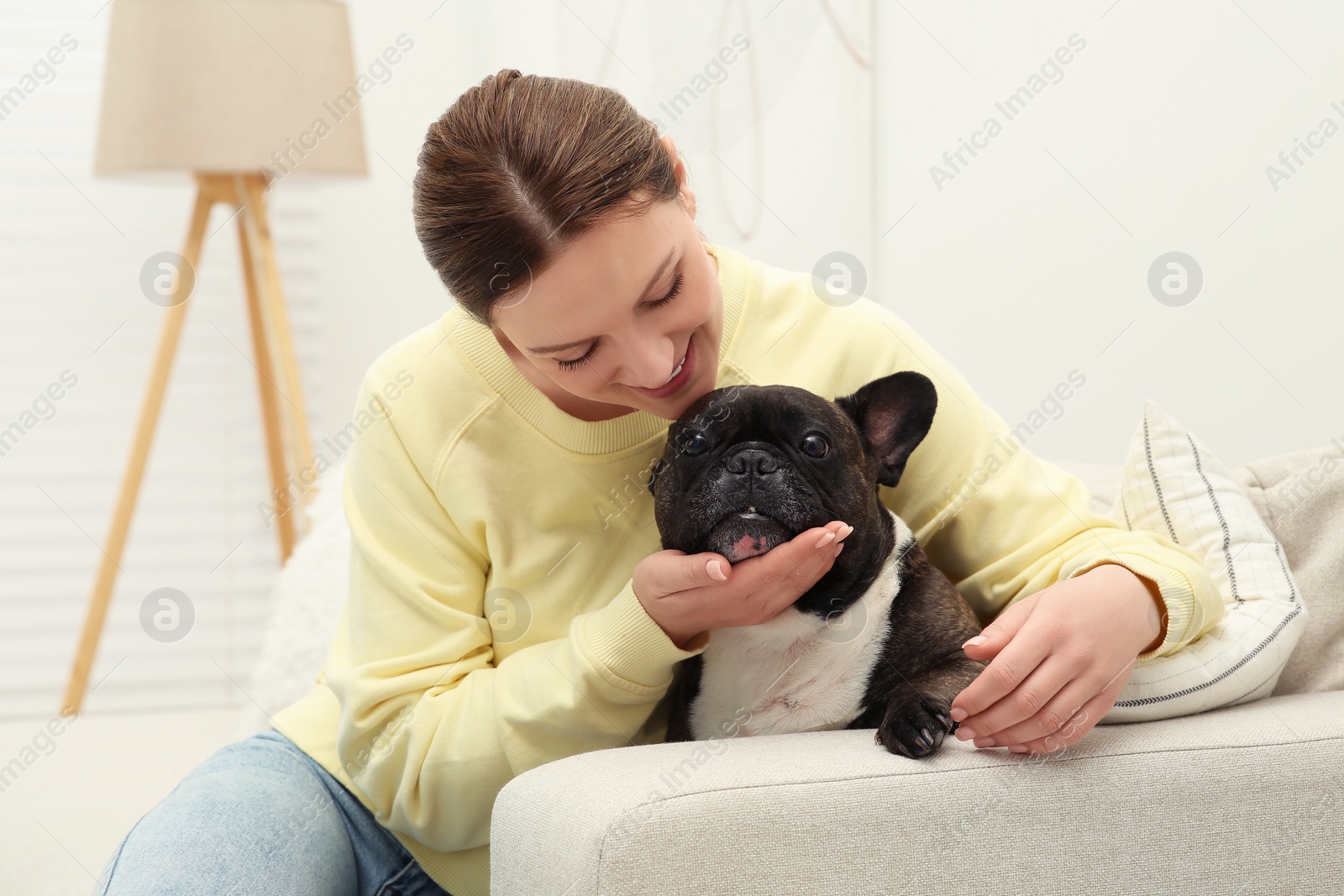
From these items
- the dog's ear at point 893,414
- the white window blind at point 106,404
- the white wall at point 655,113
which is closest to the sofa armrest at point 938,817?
the dog's ear at point 893,414

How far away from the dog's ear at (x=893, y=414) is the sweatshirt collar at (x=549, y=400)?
173 mm

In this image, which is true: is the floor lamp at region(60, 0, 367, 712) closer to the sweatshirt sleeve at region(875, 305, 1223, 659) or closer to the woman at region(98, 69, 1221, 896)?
the woman at region(98, 69, 1221, 896)

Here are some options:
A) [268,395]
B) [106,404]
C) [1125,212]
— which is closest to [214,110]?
[268,395]

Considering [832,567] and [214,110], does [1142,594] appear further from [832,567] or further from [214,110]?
[214,110]

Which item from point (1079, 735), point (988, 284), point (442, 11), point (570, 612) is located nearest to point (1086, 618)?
point (1079, 735)

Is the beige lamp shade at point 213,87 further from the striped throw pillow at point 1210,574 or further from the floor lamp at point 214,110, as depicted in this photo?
the striped throw pillow at point 1210,574

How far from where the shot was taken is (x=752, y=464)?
1102mm

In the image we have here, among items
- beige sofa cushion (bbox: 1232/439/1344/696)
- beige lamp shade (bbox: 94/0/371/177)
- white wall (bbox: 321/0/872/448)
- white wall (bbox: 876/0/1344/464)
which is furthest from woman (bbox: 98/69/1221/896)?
beige lamp shade (bbox: 94/0/371/177)

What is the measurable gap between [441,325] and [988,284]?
1.53 meters

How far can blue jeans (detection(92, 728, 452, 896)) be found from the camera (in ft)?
3.53

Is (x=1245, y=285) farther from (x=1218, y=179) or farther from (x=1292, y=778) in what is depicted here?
(x=1292, y=778)

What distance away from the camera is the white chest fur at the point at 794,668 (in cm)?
118

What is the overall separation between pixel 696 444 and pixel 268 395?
7.35 feet

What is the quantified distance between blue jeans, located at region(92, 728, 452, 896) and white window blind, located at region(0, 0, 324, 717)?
7.89 ft
